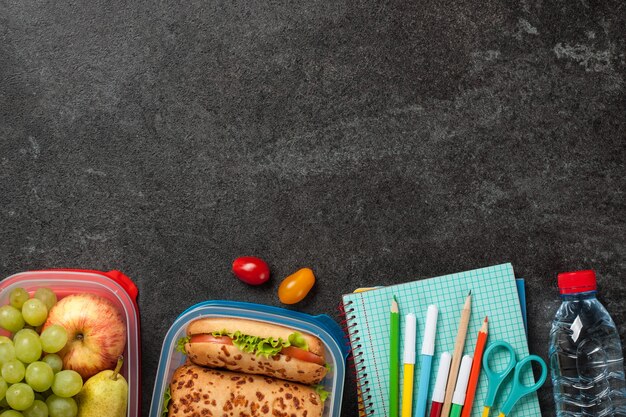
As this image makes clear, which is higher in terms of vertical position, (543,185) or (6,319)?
(543,185)

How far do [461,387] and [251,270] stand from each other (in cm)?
42

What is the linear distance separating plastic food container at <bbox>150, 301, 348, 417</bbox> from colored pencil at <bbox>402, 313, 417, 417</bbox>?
0.11 m

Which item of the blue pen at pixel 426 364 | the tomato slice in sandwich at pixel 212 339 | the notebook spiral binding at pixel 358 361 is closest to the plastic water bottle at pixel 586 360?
the blue pen at pixel 426 364

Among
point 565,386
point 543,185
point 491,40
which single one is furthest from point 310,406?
point 491,40

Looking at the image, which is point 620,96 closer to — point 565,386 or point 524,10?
point 524,10

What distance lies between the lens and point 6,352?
101 centimetres

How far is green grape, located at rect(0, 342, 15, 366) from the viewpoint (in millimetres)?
1003

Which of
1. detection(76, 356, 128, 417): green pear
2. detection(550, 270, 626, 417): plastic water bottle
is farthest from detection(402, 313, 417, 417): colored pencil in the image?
detection(76, 356, 128, 417): green pear

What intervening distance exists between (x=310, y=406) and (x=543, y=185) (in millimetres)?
573

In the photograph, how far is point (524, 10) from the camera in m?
1.19

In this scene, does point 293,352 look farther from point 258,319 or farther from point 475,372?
point 475,372

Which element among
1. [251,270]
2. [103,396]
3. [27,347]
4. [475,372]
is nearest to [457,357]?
[475,372]

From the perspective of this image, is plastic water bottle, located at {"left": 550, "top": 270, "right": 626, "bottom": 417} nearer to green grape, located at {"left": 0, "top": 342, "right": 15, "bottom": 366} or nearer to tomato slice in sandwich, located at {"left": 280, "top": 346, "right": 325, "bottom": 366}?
tomato slice in sandwich, located at {"left": 280, "top": 346, "right": 325, "bottom": 366}

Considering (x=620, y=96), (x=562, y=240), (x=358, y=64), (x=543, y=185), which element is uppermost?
(x=358, y=64)
